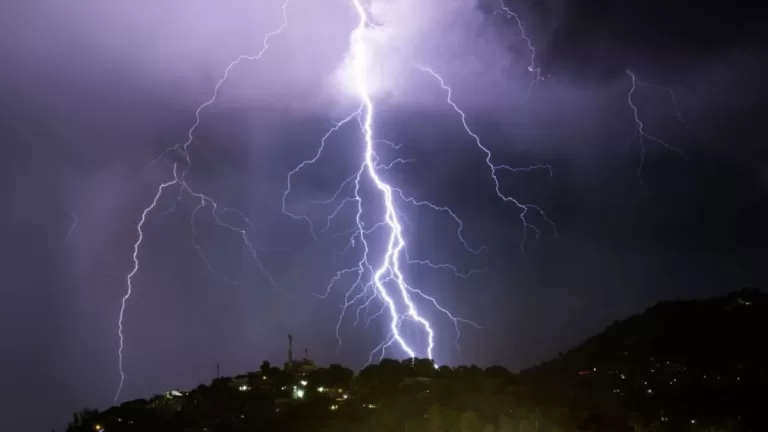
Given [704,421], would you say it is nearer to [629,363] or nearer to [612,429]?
[612,429]

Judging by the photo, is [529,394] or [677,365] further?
[677,365]

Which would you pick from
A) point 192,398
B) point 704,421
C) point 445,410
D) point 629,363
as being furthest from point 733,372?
point 192,398

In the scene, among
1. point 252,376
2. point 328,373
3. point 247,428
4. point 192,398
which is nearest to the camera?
point 247,428

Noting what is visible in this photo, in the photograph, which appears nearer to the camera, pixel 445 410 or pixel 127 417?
pixel 445 410

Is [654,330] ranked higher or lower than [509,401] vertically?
higher

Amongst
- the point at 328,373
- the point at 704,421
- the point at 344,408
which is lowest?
the point at 704,421

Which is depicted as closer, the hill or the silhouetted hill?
the hill

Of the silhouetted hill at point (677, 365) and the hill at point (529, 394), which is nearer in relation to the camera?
the hill at point (529, 394)

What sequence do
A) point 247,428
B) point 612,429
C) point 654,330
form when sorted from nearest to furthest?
1. point 612,429
2. point 247,428
3. point 654,330
